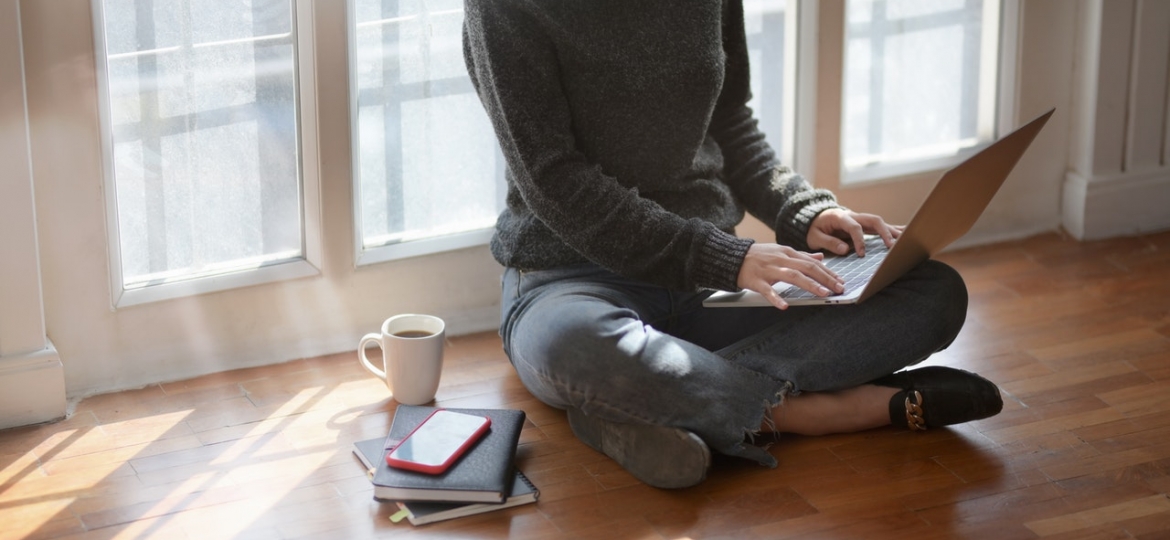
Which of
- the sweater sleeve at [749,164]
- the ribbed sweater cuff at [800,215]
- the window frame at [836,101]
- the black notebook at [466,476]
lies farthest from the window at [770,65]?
the black notebook at [466,476]

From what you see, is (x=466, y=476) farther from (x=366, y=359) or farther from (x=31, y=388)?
(x=31, y=388)

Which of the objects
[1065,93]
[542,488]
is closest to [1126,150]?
[1065,93]

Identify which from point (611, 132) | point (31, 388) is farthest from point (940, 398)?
point (31, 388)

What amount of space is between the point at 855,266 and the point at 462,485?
609 millimetres

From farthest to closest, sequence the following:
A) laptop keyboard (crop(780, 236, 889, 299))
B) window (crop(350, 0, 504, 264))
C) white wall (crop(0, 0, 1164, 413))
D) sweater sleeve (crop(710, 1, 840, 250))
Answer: window (crop(350, 0, 504, 264)), sweater sleeve (crop(710, 1, 840, 250)), white wall (crop(0, 0, 1164, 413)), laptop keyboard (crop(780, 236, 889, 299))

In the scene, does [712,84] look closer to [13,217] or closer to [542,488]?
[542,488]

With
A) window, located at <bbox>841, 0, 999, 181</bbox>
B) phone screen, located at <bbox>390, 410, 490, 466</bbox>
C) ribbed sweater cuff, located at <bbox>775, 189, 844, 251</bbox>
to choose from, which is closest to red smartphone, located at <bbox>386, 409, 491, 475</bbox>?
phone screen, located at <bbox>390, 410, 490, 466</bbox>

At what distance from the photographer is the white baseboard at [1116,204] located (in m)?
2.61

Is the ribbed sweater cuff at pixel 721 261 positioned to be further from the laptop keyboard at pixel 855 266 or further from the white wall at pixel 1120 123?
the white wall at pixel 1120 123

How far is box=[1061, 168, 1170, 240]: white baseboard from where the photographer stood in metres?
2.61

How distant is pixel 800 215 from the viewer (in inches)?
77.0

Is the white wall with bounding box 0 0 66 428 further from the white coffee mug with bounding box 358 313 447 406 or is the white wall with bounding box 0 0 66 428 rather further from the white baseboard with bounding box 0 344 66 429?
the white coffee mug with bounding box 358 313 447 406

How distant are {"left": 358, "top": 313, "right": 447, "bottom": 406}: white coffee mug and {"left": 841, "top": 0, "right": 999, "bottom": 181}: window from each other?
92 cm

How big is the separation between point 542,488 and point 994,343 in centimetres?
86
